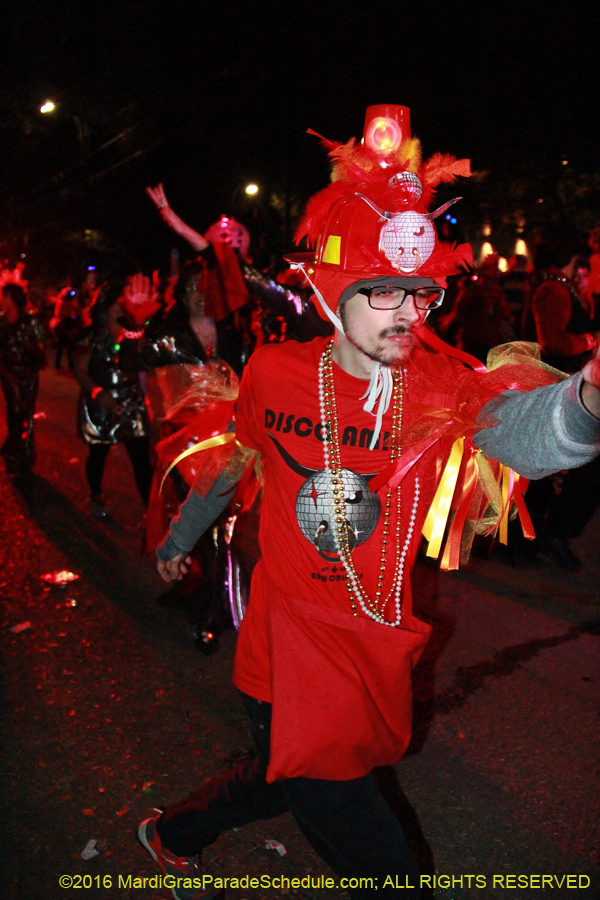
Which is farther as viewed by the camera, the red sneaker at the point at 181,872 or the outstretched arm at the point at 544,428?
the red sneaker at the point at 181,872

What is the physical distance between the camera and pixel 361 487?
210cm

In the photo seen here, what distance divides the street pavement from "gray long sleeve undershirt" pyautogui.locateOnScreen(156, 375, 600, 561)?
5.93 ft

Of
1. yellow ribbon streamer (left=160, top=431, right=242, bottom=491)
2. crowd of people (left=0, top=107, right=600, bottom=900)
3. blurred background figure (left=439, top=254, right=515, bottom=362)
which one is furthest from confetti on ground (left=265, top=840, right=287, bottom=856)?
blurred background figure (left=439, top=254, right=515, bottom=362)

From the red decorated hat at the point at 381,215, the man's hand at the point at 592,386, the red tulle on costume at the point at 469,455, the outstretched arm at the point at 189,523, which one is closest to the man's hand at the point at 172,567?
the outstretched arm at the point at 189,523

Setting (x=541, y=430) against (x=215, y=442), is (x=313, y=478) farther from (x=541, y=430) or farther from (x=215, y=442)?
(x=541, y=430)

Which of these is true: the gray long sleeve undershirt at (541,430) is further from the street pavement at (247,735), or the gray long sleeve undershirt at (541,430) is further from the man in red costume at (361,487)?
the street pavement at (247,735)

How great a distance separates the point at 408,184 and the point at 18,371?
23.2ft

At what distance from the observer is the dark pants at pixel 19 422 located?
318 inches

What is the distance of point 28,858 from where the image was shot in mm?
2799

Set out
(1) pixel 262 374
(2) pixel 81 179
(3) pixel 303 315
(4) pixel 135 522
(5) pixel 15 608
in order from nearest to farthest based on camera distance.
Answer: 1. (1) pixel 262 374
2. (3) pixel 303 315
3. (5) pixel 15 608
4. (4) pixel 135 522
5. (2) pixel 81 179

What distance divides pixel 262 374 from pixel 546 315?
406 centimetres

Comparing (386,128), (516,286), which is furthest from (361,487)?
(516,286)

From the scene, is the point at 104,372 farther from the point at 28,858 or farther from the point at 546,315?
the point at 28,858

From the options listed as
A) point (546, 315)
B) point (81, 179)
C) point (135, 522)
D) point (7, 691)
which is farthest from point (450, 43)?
point (81, 179)
